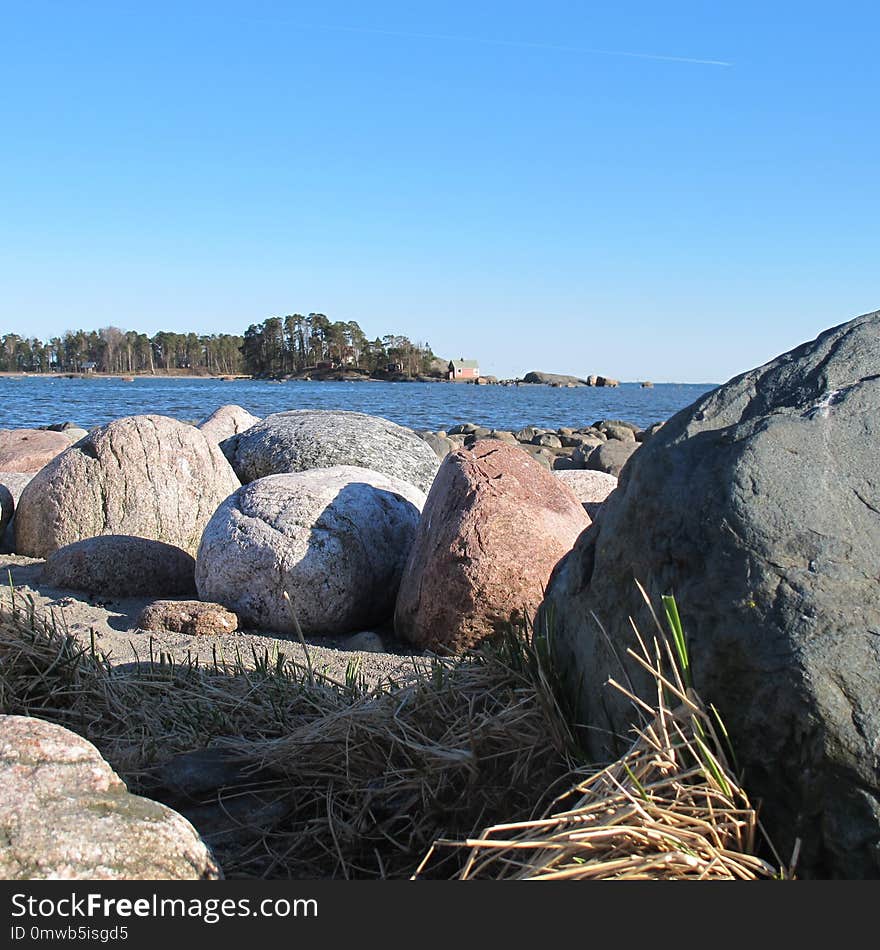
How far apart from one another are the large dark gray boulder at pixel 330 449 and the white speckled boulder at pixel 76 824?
676cm

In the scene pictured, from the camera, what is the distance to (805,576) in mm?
2211

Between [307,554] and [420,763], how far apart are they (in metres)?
3.52

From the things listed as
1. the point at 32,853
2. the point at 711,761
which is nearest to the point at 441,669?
the point at 711,761

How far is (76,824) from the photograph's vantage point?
85.0 inches

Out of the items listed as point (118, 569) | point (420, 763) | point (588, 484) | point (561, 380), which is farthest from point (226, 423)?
point (561, 380)

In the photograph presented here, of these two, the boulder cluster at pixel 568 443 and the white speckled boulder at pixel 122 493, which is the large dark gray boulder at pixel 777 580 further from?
the boulder cluster at pixel 568 443

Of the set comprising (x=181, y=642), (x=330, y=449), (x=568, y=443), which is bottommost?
(x=181, y=642)

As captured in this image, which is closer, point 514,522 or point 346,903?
point 346,903

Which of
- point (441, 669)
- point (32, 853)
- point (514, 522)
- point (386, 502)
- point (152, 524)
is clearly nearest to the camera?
point (32, 853)

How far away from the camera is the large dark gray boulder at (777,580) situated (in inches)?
80.7

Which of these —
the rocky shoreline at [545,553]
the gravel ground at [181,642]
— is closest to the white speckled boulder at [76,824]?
the rocky shoreline at [545,553]

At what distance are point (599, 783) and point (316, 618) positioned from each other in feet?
13.7

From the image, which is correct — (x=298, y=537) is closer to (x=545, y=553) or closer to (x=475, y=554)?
(x=475, y=554)

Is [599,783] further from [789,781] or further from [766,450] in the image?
[766,450]
